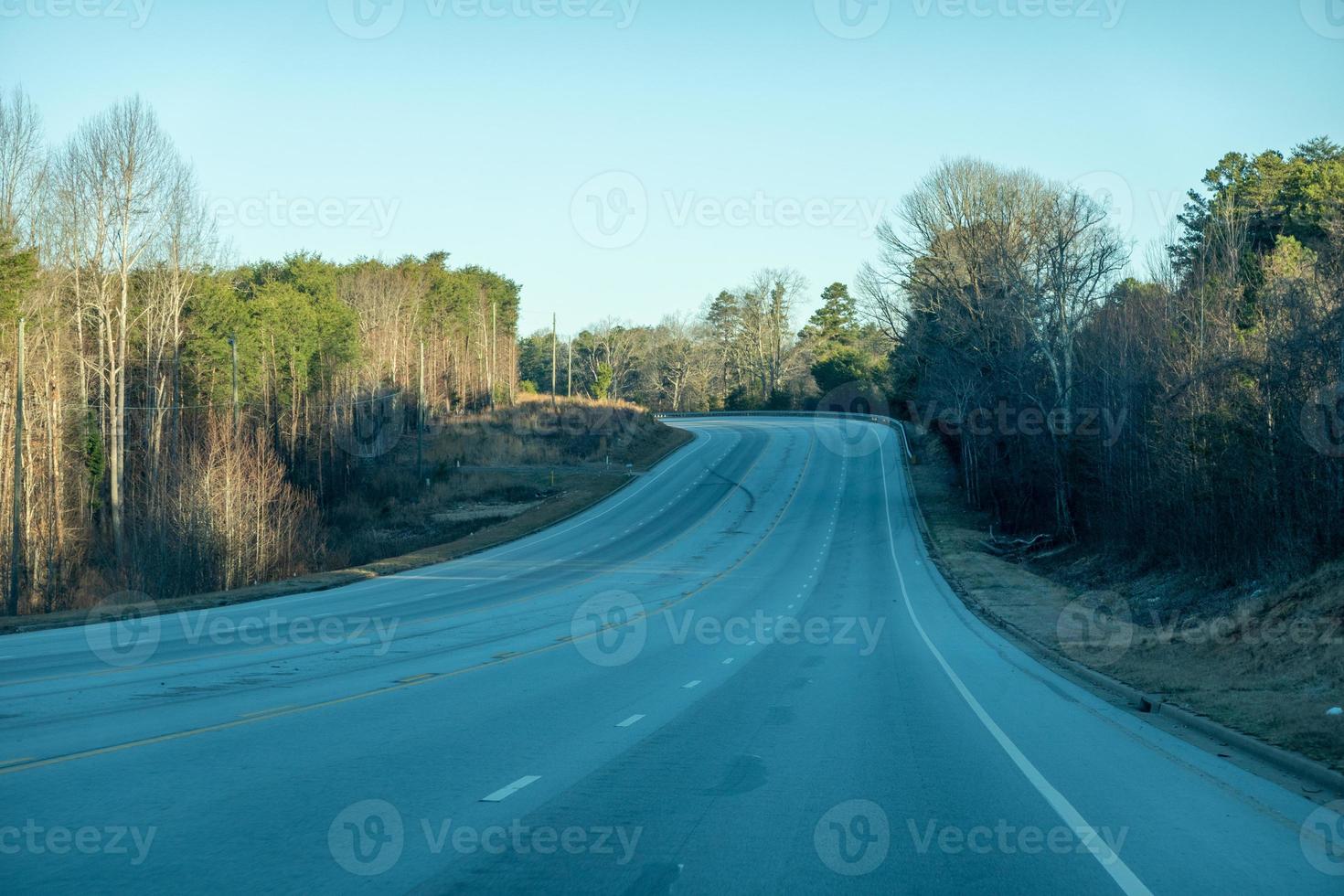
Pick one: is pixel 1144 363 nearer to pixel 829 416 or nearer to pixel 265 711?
pixel 265 711

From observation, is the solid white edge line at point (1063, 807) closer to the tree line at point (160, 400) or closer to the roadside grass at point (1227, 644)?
the roadside grass at point (1227, 644)

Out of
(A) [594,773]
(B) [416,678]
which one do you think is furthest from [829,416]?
(A) [594,773]

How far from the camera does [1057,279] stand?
41.2 meters

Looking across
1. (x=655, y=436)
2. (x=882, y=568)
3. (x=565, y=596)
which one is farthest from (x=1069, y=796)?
(x=655, y=436)

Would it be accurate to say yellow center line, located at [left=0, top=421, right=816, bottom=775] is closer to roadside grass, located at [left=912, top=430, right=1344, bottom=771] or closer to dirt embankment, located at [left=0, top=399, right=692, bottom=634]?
roadside grass, located at [left=912, top=430, right=1344, bottom=771]

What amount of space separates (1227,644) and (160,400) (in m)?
60.6

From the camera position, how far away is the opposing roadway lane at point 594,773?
20.5ft

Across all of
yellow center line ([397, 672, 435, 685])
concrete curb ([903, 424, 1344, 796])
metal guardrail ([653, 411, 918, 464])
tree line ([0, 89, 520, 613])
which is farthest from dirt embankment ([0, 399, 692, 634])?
concrete curb ([903, 424, 1344, 796])

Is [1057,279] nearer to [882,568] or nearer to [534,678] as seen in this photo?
[882,568]

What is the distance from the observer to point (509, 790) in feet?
26.5

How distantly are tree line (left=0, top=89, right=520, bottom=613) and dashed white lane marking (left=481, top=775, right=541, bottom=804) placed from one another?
30.4 metres

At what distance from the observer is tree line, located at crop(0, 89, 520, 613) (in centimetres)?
4006

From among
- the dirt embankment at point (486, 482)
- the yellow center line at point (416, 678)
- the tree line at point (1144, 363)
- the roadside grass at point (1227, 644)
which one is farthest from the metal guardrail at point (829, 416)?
the yellow center line at point (416, 678)

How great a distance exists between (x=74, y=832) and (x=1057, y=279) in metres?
40.3
